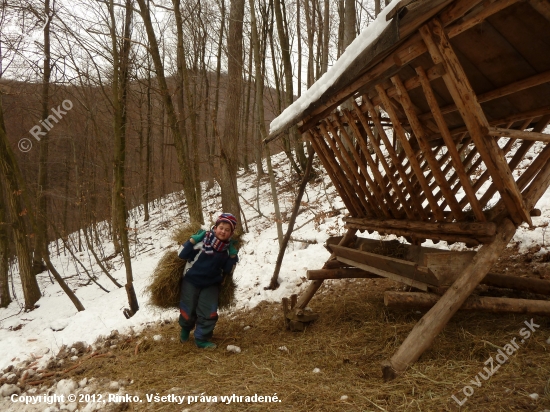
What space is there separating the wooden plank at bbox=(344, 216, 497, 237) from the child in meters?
1.55

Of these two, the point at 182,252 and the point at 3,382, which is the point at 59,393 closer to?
the point at 3,382

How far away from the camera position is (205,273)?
163 inches

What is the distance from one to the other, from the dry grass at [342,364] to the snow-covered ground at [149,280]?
100cm

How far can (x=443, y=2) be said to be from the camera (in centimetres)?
203

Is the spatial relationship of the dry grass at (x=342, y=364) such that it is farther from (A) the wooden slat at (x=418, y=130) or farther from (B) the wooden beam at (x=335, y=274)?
(A) the wooden slat at (x=418, y=130)

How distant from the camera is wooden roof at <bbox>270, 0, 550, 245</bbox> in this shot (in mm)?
2369

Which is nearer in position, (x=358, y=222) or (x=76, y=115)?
(x=358, y=222)

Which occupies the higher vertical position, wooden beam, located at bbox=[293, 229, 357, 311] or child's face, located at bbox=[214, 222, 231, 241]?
child's face, located at bbox=[214, 222, 231, 241]

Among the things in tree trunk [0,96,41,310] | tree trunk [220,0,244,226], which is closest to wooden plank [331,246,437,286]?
tree trunk [220,0,244,226]

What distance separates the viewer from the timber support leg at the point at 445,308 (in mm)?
2654

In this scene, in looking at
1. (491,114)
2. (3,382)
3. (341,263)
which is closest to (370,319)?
(341,263)

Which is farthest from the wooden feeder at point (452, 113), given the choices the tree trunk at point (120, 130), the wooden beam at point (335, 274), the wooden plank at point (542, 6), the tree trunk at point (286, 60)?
the tree trunk at point (286, 60)

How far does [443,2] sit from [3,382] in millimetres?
5370

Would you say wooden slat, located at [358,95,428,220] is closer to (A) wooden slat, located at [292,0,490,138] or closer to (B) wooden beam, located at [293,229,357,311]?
(A) wooden slat, located at [292,0,490,138]
